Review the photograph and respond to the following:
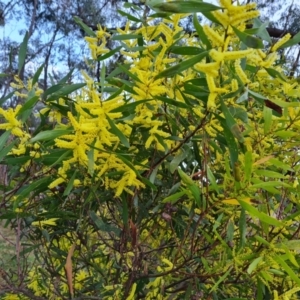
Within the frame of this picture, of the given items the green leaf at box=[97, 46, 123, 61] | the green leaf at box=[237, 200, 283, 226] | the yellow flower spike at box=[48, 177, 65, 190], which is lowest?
the green leaf at box=[237, 200, 283, 226]

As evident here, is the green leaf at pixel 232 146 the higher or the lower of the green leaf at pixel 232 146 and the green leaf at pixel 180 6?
the lower

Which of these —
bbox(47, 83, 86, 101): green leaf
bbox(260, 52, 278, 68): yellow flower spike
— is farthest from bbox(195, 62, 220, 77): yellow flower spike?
bbox(47, 83, 86, 101): green leaf

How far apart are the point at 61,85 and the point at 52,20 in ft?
14.4

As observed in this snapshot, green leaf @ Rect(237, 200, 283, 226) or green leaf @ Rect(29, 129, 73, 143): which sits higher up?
green leaf @ Rect(29, 129, 73, 143)

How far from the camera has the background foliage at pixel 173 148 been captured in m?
0.58

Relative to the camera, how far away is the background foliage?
1.91 feet

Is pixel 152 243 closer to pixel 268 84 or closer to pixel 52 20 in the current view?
pixel 268 84

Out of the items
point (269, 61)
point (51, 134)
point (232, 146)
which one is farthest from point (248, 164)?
point (51, 134)

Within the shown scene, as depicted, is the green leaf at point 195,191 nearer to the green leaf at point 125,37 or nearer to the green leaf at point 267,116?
the green leaf at point 267,116

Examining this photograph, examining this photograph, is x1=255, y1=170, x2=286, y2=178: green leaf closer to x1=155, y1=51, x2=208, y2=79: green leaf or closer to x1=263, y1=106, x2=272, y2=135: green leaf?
x1=263, y1=106, x2=272, y2=135: green leaf

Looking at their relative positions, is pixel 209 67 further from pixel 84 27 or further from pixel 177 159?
pixel 84 27

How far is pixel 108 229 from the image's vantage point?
0.78 m

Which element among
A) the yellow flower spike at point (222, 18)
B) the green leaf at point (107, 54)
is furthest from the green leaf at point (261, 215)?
the green leaf at point (107, 54)

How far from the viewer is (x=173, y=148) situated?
0.73m
